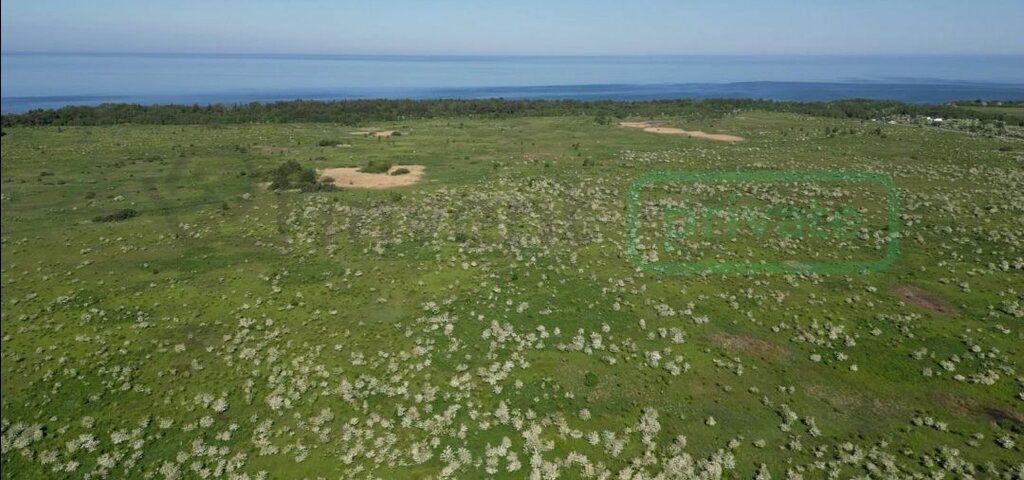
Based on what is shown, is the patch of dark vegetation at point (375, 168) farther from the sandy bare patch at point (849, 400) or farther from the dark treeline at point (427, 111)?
the sandy bare patch at point (849, 400)

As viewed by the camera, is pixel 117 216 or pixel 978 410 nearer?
pixel 978 410

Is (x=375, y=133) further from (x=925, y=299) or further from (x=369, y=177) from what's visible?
(x=925, y=299)

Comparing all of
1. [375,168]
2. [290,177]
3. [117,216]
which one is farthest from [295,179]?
[117,216]

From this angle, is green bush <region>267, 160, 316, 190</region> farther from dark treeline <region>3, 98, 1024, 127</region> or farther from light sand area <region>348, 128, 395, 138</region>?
dark treeline <region>3, 98, 1024, 127</region>

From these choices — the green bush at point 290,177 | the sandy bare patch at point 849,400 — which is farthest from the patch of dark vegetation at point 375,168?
the sandy bare patch at point 849,400

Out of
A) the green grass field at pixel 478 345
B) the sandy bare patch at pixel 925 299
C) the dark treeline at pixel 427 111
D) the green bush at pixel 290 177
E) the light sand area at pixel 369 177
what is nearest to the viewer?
the green grass field at pixel 478 345

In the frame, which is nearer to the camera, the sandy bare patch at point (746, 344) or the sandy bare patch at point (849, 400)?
the sandy bare patch at point (849, 400)

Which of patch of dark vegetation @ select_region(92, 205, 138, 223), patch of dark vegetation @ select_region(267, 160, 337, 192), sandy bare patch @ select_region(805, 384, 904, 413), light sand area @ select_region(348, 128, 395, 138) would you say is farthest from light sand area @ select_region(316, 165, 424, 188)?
sandy bare patch @ select_region(805, 384, 904, 413)
